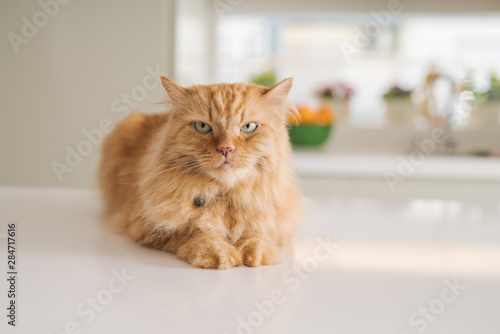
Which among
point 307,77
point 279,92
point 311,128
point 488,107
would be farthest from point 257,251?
point 488,107

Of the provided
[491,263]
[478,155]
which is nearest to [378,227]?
[491,263]

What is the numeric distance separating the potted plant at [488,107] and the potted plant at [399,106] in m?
0.50

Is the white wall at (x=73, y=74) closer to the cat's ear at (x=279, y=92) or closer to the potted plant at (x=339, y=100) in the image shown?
the cat's ear at (x=279, y=92)

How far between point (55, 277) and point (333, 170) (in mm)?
2137

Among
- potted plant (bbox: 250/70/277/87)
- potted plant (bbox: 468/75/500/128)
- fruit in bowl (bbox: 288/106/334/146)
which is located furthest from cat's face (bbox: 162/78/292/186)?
potted plant (bbox: 468/75/500/128)

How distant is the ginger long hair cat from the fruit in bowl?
208 cm

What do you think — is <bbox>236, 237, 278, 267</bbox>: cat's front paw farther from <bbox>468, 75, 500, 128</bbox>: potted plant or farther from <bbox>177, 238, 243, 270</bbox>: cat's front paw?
<bbox>468, 75, 500, 128</bbox>: potted plant

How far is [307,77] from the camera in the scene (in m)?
4.13

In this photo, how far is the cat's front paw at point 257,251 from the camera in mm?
1070

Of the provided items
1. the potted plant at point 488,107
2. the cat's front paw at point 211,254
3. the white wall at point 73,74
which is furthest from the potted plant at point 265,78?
the cat's front paw at point 211,254

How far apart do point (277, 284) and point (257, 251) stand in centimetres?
16

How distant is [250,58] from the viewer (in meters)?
4.04

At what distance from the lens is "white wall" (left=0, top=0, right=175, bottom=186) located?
245cm

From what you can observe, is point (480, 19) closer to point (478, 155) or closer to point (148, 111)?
point (478, 155)
